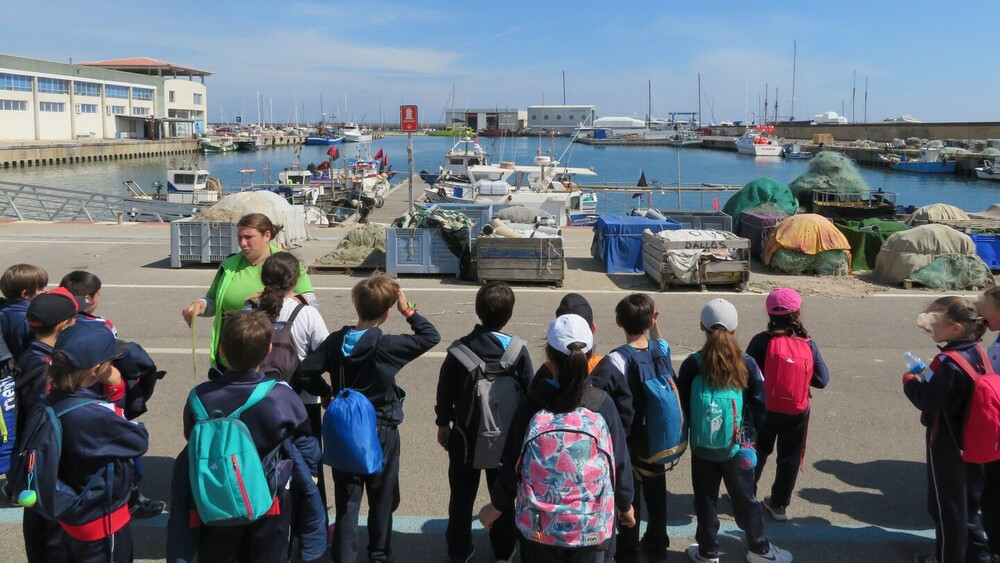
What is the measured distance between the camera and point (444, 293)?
12242 mm

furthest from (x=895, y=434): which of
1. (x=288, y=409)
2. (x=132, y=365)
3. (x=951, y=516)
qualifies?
(x=132, y=365)

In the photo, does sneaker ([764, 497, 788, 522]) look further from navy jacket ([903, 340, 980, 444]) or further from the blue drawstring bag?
the blue drawstring bag

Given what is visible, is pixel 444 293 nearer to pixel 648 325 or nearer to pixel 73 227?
pixel 648 325

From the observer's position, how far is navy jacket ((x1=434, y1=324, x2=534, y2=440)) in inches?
159

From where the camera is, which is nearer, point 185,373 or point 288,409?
point 288,409

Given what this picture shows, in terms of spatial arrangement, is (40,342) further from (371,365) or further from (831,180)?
(831,180)

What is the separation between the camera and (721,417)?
4152 mm

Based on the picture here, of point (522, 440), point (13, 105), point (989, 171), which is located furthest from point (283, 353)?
point (13, 105)

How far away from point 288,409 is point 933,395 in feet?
10.2

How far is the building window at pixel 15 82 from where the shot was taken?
77.6 meters

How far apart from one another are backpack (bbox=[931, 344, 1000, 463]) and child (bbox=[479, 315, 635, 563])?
72.2 inches

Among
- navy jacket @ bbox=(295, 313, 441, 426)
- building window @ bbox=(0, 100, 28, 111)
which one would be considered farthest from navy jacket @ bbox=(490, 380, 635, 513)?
building window @ bbox=(0, 100, 28, 111)

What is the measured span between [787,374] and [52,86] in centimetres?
9693

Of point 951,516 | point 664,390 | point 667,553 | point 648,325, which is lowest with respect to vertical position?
point 667,553
